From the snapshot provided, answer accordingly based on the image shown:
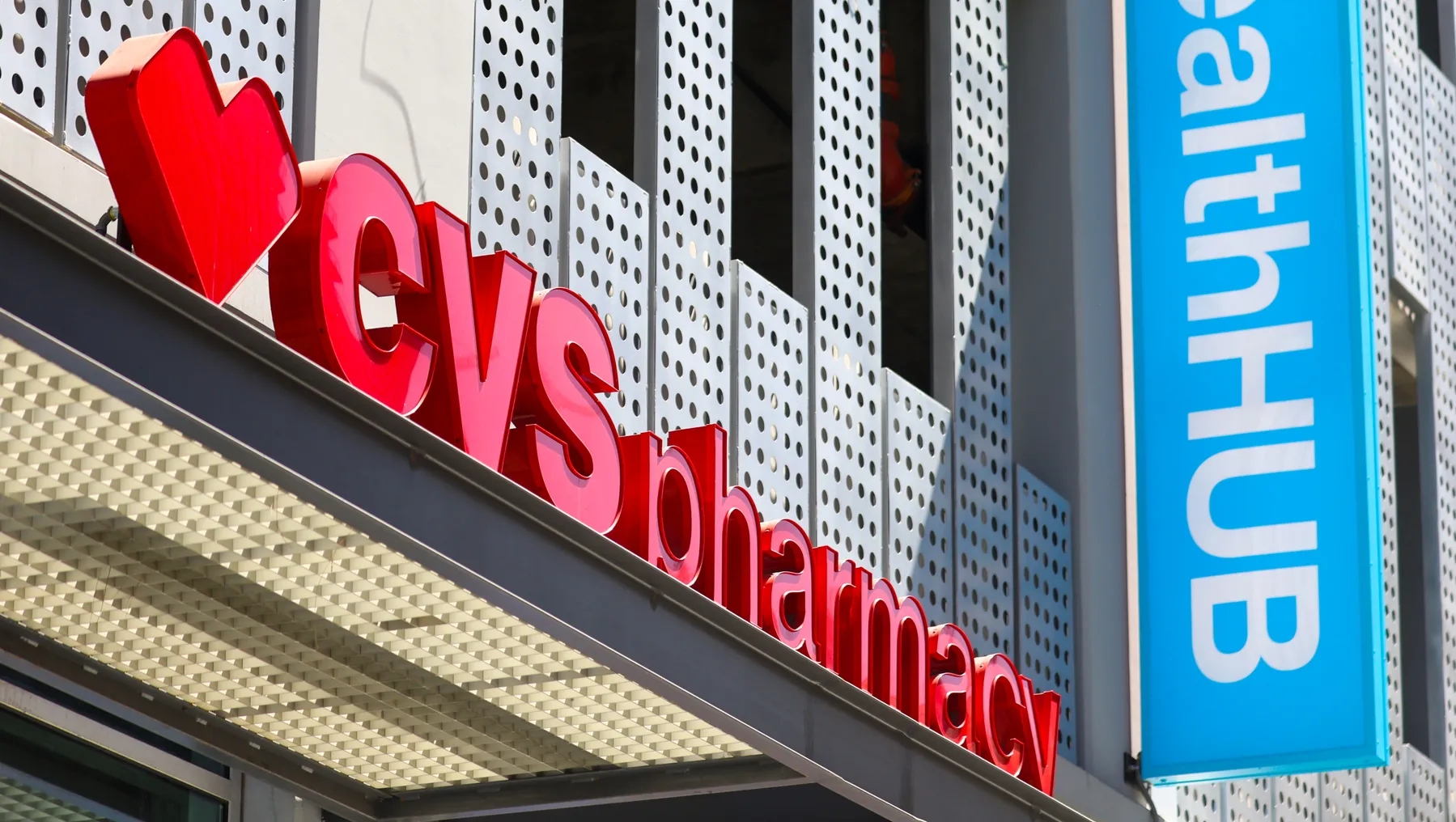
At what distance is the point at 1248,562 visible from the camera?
1024 centimetres

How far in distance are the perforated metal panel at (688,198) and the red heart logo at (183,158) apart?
3.10 meters

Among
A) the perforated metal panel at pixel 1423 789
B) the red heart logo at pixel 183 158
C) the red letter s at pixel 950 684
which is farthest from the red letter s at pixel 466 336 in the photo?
the perforated metal panel at pixel 1423 789

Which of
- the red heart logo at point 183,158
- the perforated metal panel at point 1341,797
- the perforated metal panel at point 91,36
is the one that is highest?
the perforated metal panel at point 1341,797

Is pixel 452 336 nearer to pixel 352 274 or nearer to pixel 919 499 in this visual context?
pixel 352 274

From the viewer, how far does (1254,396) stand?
1030 centimetres

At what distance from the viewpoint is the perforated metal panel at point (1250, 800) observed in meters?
12.0

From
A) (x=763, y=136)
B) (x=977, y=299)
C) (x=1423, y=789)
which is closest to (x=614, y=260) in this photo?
(x=977, y=299)

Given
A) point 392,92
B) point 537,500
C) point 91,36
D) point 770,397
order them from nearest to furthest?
point 537,500, point 91,36, point 392,92, point 770,397

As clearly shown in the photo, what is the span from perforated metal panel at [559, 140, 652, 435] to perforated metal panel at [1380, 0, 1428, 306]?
337 inches

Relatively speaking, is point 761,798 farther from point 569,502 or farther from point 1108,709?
point 1108,709

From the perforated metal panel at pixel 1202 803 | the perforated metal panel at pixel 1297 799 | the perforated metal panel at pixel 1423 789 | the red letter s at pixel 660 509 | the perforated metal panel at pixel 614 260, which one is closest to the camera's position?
the red letter s at pixel 660 509

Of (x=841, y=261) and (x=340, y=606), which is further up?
(x=841, y=261)

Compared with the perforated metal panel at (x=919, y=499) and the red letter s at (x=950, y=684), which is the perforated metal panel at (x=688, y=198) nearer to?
the red letter s at (x=950, y=684)

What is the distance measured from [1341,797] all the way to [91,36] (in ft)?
32.2
